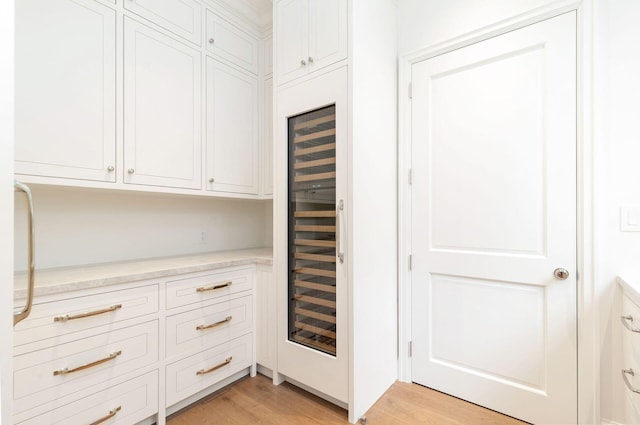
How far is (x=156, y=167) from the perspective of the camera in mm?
1896

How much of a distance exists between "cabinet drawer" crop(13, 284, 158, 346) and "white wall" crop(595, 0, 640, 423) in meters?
2.44

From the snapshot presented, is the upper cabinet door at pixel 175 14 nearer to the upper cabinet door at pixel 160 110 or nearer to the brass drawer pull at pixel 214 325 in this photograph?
the upper cabinet door at pixel 160 110

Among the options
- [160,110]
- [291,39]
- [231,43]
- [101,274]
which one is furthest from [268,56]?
[101,274]

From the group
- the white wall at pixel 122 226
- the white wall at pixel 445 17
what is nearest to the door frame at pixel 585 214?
the white wall at pixel 445 17

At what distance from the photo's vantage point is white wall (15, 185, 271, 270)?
5.74ft

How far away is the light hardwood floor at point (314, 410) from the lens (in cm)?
170

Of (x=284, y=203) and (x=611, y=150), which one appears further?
(x=284, y=203)

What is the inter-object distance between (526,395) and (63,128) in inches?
117

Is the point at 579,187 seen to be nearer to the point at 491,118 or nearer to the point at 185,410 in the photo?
the point at 491,118

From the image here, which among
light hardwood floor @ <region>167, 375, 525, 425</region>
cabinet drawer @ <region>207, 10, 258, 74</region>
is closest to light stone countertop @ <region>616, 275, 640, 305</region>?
light hardwood floor @ <region>167, 375, 525, 425</region>

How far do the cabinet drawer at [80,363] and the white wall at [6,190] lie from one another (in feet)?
3.12

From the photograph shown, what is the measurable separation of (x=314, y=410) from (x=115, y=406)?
1099 mm

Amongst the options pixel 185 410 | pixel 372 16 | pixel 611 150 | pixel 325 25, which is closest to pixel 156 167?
pixel 325 25

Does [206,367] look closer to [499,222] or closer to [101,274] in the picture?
[101,274]
